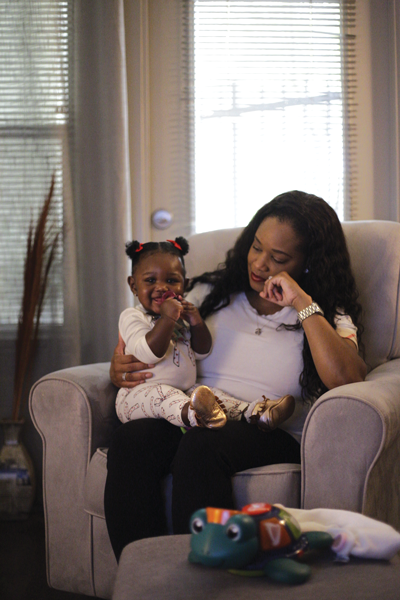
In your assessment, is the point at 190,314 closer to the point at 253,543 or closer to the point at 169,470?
the point at 169,470

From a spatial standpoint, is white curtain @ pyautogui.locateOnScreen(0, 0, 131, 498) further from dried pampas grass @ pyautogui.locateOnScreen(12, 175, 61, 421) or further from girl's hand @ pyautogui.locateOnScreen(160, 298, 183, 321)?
girl's hand @ pyautogui.locateOnScreen(160, 298, 183, 321)

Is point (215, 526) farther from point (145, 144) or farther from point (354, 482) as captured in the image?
point (145, 144)

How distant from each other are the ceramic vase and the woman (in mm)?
1001

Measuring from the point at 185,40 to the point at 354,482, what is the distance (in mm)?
2210

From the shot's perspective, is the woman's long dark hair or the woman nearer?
the woman

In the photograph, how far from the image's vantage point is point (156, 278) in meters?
1.51

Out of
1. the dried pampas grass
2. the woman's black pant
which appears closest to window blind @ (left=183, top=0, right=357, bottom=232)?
the dried pampas grass

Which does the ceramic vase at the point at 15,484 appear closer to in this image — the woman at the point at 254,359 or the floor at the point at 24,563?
the floor at the point at 24,563

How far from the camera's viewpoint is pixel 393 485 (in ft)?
4.11

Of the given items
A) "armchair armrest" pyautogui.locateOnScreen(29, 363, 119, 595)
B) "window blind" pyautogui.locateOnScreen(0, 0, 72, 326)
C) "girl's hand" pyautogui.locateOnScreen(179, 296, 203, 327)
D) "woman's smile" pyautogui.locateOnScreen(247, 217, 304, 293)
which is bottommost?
"armchair armrest" pyautogui.locateOnScreen(29, 363, 119, 595)

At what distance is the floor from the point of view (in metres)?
1.55

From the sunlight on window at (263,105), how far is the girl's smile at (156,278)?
1.06 metres

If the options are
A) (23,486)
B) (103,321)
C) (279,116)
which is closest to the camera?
(23,486)

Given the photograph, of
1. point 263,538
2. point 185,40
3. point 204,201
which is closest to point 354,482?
point 263,538
